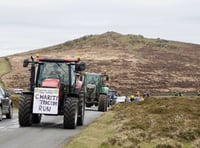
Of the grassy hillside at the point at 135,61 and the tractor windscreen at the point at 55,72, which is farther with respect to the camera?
the grassy hillside at the point at 135,61

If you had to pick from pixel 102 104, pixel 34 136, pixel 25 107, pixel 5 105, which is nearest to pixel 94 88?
pixel 102 104

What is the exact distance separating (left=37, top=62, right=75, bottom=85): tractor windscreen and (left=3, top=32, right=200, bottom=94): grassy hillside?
6257 cm

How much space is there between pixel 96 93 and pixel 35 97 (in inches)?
876

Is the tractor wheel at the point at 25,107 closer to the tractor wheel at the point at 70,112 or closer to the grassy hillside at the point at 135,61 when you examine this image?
the tractor wheel at the point at 70,112

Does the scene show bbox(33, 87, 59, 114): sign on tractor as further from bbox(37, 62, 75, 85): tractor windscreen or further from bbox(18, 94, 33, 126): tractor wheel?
bbox(37, 62, 75, 85): tractor windscreen

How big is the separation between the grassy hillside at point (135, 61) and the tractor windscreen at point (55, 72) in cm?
6257

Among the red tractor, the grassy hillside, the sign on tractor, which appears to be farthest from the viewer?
the grassy hillside

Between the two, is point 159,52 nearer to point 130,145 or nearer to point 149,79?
point 149,79

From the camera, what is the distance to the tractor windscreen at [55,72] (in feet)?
76.4

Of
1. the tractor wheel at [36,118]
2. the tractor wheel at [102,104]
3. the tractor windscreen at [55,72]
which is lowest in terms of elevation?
the tractor wheel at [102,104]

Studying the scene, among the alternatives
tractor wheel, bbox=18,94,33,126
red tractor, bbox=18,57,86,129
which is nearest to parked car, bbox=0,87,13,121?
red tractor, bbox=18,57,86,129

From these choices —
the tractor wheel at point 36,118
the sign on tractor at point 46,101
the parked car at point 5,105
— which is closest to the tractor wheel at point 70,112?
the sign on tractor at point 46,101

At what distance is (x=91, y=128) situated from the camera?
21.9 metres

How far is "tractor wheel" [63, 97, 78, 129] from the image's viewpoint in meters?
21.8
